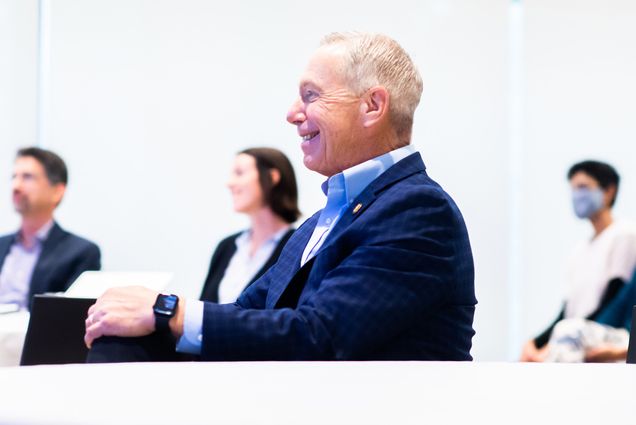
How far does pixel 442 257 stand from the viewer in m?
1.53

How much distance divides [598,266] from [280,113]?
A: 258 centimetres

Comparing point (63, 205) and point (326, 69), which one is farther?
point (63, 205)

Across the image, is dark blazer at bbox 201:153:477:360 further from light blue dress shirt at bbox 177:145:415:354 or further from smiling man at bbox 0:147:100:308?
smiling man at bbox 0:147:100:308

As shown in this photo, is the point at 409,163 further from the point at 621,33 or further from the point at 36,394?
the point at 621,33

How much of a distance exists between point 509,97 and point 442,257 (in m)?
5.95

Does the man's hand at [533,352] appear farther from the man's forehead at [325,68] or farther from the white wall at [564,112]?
the man's forehead at [325,68]

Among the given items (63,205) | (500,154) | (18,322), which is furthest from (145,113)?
(18,322)

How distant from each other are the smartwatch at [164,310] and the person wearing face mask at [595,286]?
2992 mm

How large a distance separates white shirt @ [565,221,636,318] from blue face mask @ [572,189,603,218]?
253mm

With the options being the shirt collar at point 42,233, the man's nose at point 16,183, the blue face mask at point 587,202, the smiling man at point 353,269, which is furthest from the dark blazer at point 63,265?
the smiling man at point 353,269

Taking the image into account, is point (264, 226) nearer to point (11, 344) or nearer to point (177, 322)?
point (11, 344)

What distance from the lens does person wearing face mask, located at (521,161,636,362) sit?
4211 millimetres

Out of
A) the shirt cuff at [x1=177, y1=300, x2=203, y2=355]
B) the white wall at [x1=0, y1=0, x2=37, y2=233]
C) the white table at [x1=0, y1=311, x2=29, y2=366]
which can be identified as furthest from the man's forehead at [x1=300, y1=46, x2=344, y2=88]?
the white wall at [x1=0, y1=0, x2=37, y2=233]

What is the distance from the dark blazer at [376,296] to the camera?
1428 millimetres
